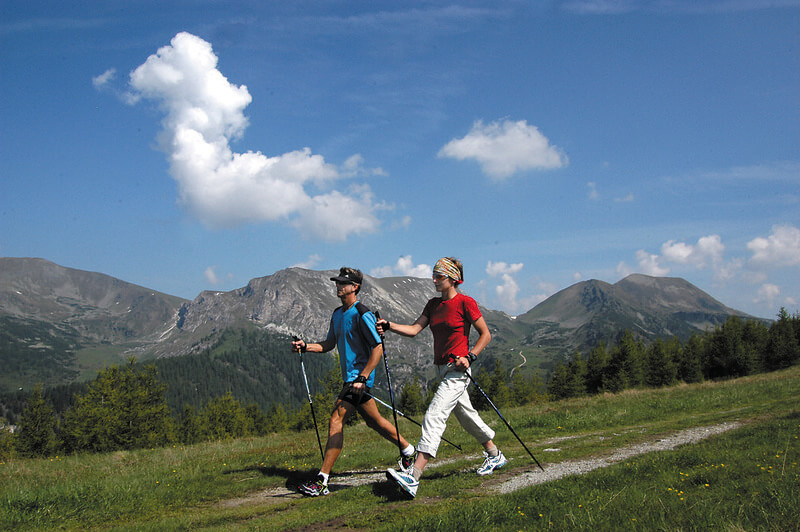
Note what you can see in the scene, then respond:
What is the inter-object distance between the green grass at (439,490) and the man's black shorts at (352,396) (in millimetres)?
1288

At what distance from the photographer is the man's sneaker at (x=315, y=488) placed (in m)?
7.55

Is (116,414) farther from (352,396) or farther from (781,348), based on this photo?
(781,348)

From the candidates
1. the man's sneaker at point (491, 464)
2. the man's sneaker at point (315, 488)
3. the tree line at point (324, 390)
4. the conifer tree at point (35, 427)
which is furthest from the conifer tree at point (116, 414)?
the man's sneaker at point (491, 464)

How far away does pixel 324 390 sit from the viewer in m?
56.9

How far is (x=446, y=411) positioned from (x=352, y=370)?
5.37ft

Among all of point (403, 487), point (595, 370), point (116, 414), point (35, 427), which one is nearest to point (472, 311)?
point (403, 487)

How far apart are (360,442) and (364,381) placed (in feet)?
22.4

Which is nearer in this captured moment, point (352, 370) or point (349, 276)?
point (352, 370)

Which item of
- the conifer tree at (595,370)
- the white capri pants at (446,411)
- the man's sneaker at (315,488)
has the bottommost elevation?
the conifer tree at (595,370)

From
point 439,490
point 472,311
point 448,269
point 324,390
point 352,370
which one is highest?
point 448,269

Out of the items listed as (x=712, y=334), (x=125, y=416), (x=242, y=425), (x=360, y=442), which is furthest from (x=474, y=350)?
(x=712, y=334)

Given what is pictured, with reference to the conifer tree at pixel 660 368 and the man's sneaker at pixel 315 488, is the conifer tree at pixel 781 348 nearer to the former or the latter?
the conifer tree at pixel 660 368

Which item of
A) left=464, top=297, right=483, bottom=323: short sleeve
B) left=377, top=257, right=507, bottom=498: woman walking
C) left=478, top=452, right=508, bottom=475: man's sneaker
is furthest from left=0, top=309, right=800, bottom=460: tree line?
left=464, top=297, right=483, bottom=323: short sleeve

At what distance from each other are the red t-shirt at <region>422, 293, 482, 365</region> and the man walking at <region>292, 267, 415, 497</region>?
3.14 ft
